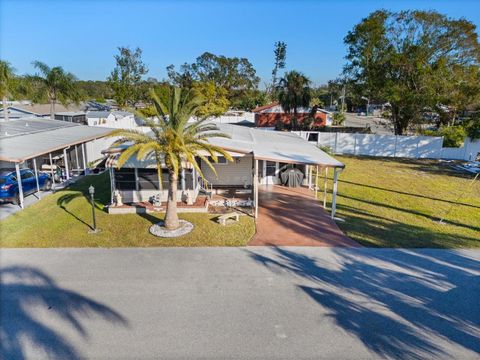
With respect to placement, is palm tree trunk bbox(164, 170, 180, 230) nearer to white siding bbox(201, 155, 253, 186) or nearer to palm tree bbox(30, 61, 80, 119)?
white siding bbox(201, 155, 253, 186)

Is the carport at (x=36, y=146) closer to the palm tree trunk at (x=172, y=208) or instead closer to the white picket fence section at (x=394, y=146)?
the palm tree trunk at (x=172, y=208)

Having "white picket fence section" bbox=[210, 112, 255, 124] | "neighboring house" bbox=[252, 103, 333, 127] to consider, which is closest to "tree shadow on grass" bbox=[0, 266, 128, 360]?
"neighboring house" bbox=[252, 103, 333, 127]

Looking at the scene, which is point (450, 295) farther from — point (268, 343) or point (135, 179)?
point (135, 179)

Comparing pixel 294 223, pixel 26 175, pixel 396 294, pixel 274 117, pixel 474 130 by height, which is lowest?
pixel 396 294

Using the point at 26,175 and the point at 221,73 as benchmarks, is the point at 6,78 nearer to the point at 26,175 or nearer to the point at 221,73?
the point at 26,175

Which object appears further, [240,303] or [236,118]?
[236,118]

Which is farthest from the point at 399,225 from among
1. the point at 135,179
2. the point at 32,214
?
the point at 32,214

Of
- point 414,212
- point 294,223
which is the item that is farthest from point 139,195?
point 414,212

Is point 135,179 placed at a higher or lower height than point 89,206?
higher
